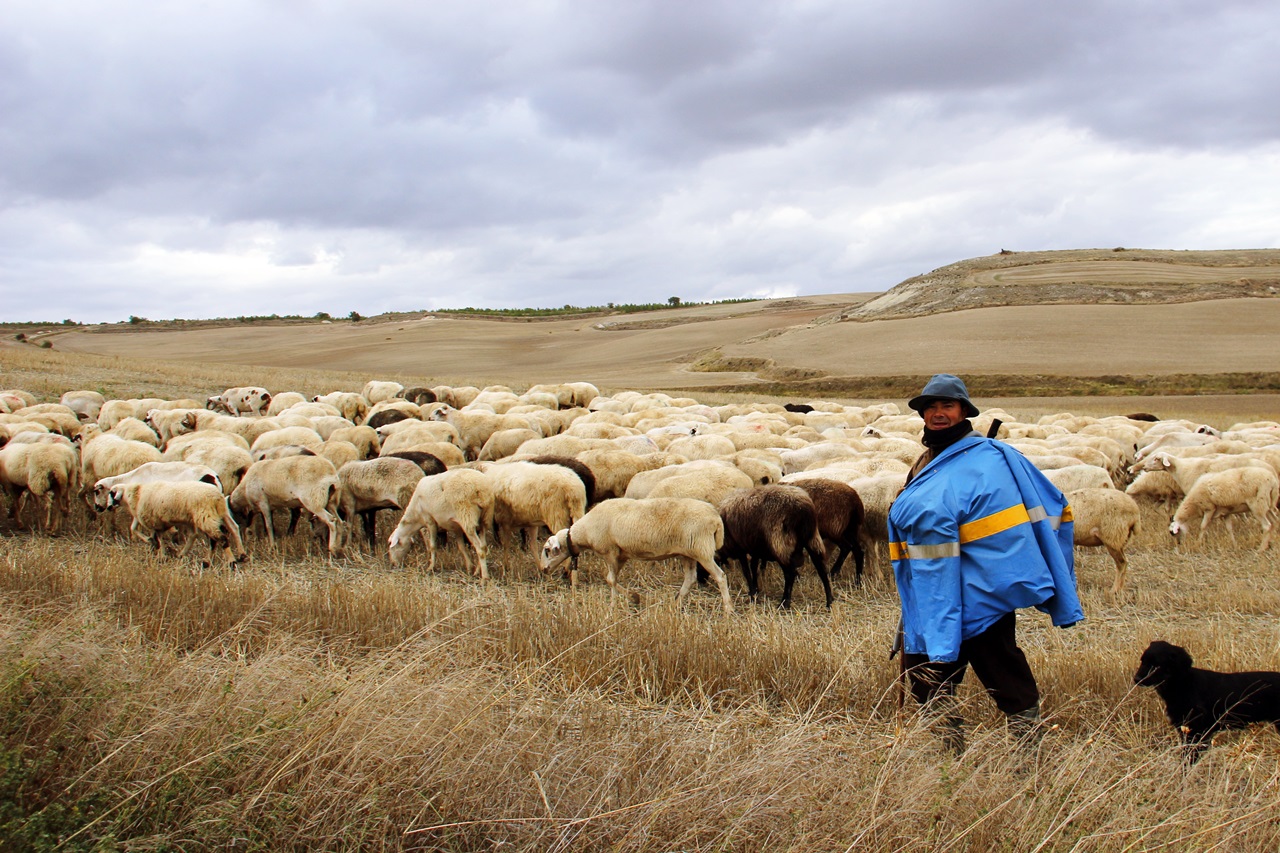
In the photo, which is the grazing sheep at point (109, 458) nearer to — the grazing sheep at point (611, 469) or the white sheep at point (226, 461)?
the white sheep at point (226, 461)

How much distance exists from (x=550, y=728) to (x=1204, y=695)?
3.64 m

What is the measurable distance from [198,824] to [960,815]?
3.07 meters

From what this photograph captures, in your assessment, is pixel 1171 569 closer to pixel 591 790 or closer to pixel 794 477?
pixel 794 477

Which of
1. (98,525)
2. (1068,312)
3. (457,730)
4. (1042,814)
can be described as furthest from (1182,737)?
(1068,312)

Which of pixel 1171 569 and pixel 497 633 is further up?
pixel 497 633

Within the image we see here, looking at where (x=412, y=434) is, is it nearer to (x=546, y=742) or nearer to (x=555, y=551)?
(x=555, y=551)

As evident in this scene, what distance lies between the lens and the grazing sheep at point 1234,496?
11461mm

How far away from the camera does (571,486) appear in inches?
421

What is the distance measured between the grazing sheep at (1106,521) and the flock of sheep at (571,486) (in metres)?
0.02

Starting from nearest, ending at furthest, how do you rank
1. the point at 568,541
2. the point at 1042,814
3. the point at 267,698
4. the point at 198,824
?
the point at 198,824 < the point at 1042,814 < the point at 267,698 < the point at 568,541

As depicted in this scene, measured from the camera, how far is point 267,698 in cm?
420

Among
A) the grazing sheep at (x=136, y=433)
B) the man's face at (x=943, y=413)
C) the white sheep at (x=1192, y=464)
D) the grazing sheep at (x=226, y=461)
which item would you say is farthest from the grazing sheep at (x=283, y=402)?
the man's face at (x=943, y=413)

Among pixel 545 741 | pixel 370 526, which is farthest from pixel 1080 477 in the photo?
pixel 370 526

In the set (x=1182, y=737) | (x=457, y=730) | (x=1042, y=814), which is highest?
(x=457, y=730)
